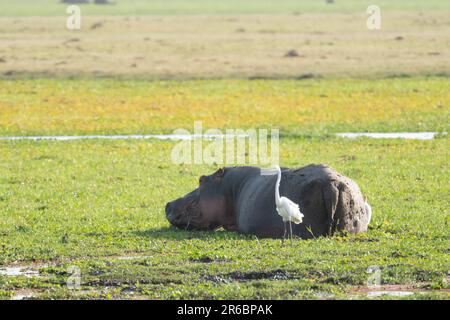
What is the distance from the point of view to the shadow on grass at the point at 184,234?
1218 cm

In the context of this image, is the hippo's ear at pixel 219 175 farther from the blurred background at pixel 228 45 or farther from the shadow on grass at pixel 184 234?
the blurred background at pixel 228 45

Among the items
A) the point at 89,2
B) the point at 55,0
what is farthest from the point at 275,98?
the point at 55,0

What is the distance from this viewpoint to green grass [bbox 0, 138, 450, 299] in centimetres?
979

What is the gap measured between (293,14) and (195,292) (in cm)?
5776

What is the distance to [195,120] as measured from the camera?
24.6 meters

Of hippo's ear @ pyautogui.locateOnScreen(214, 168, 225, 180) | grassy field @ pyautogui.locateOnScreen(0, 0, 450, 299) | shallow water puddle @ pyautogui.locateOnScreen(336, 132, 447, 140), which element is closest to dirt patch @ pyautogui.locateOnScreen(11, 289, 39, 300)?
grassy field @ pyautogui.locateOnScreen(0, 0, 450, 299)

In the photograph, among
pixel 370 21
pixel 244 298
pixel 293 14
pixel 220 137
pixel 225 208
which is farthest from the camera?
pixel 293 14

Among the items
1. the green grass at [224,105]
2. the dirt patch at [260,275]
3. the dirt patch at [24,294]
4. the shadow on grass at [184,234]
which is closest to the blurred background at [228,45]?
the green grass at [224,105]

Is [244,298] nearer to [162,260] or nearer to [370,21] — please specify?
[162,260]

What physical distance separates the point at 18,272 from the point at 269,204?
9.50 feet

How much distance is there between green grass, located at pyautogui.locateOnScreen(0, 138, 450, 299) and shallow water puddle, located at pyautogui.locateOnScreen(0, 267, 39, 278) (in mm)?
127

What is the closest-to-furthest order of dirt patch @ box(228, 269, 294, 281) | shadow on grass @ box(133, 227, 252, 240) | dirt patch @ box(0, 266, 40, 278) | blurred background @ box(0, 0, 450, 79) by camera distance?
dirt patch @ box(228, 269, 294, 281), dirt patch @ box(0, 266, 40, 278), shadow on grass @ box(133, 227, 252, 240), blurred background @ box(0, 0, 450, 79)

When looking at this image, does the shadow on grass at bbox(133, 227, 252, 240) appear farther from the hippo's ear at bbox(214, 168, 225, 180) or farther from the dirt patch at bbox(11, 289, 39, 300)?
the dirt patch at bbox(11, 289, 39, 300)

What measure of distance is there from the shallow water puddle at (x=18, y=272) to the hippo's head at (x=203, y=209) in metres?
2.45
